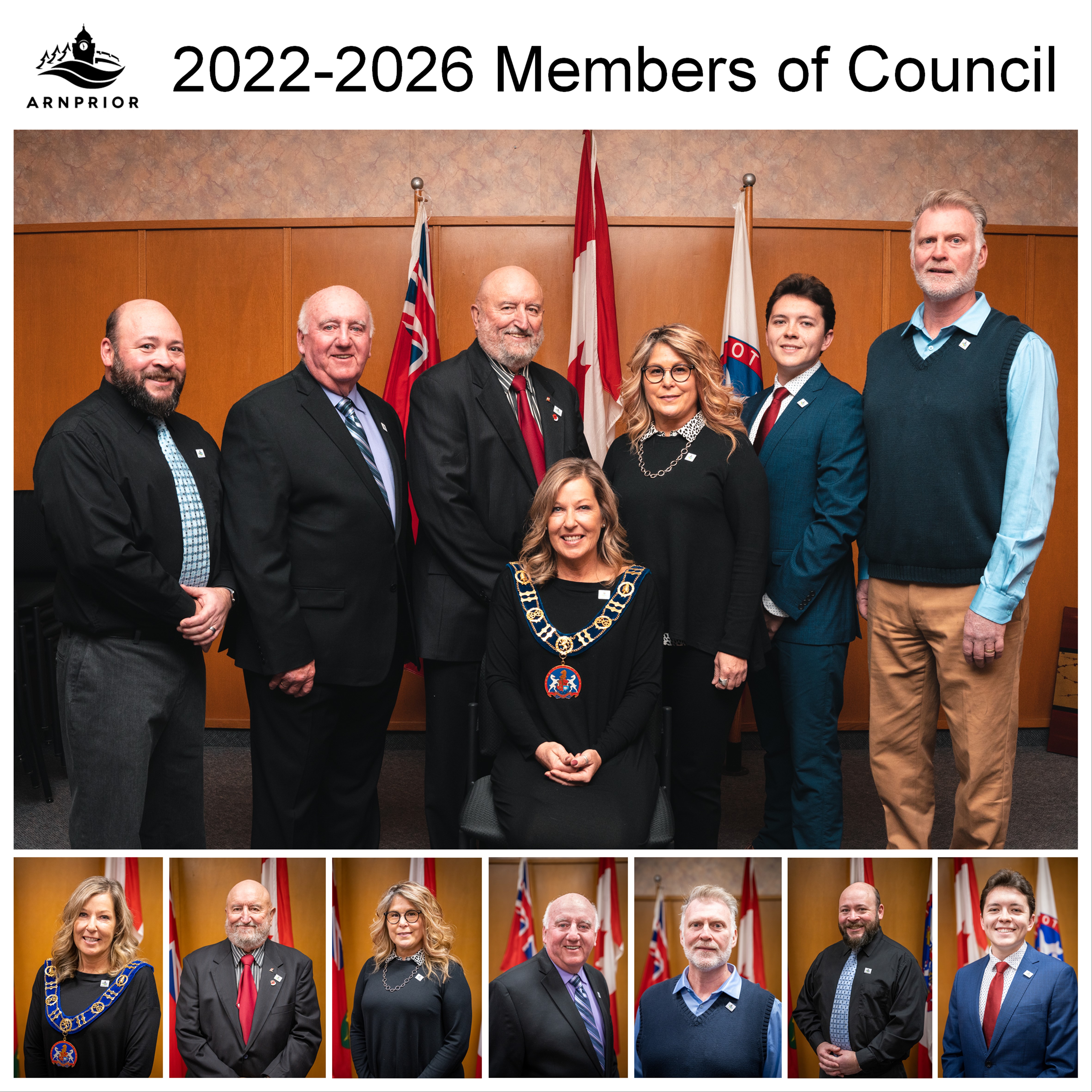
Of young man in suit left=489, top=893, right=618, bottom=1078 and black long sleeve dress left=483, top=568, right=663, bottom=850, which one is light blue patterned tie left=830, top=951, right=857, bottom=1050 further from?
black long sleeve dress left=483, top=568, right=663, bottom=850

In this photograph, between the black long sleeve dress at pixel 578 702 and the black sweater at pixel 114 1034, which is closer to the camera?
the black sweater at pixel 114 1034

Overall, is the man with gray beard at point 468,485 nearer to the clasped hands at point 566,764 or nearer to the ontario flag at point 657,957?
the clasped hands at point 566,764

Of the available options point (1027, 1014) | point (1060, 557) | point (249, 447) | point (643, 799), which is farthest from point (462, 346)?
point (1027, 1014)

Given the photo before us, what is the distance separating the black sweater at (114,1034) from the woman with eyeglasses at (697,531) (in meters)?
1.42

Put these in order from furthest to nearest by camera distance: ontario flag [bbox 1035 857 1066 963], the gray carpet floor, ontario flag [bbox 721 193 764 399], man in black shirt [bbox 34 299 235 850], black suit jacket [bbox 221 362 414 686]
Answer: ontario flag [bbox 721 193 764 399] → the gray carpet floor → black suit jacket [bbox 221 362 414 686] → man in black shirt [bbox 34 299 235 850] → ontario flag [bbox 1035 857 1066 963]

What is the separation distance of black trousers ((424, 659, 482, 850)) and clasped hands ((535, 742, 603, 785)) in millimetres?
416

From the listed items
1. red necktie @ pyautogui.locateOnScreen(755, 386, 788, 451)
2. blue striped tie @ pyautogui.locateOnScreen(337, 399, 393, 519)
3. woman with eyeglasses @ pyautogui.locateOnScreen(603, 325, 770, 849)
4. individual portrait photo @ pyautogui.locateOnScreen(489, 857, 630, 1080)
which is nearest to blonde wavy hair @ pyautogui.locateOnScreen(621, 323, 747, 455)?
Answer: woman with eyeglasses @ pyautogui.locateOnScreen(603, 325, 770, 849)

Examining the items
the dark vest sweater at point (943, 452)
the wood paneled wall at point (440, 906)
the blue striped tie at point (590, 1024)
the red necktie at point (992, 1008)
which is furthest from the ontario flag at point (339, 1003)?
the dark vest sweater at point (943, 452)

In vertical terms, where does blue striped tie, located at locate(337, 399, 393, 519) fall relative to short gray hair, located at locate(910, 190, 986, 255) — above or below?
below

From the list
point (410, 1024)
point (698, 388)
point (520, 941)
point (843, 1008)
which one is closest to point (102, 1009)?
point (410, 1024)

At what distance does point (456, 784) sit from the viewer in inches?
106

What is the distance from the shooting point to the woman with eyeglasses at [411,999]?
1.64 metres

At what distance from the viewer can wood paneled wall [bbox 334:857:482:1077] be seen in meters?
1.66

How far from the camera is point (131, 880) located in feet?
5.54
